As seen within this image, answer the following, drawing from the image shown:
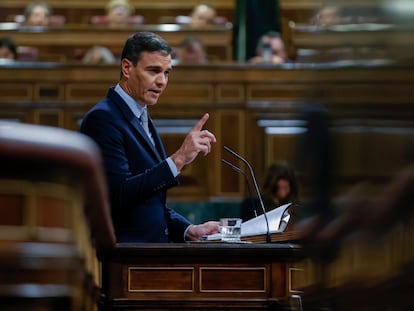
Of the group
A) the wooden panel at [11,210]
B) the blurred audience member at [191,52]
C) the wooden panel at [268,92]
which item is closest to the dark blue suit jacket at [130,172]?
the wooden panel at [11,210]

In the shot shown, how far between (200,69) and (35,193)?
25.8 ft

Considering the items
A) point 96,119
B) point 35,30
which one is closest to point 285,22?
point 35,30

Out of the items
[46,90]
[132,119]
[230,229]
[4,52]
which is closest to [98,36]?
[4,52]

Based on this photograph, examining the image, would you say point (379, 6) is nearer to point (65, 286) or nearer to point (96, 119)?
point (65, 286)

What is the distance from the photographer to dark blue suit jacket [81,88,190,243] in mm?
3967

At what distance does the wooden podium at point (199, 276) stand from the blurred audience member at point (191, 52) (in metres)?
5.53

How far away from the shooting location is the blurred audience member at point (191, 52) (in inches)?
367

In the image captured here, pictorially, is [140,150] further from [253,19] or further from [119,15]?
[119,15]

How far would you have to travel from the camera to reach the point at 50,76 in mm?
9125

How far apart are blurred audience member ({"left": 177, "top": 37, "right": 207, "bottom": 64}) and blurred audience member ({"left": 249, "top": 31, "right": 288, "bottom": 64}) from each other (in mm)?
449

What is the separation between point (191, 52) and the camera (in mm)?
9328

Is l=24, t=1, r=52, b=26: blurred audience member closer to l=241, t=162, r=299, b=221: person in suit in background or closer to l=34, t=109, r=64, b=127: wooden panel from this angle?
l=34, t=109, r=64, b=127: wooden panel

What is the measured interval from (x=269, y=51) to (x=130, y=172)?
18.6 ft

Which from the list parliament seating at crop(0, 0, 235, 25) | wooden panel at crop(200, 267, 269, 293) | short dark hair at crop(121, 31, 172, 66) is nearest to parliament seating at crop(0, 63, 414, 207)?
parliament seating at crop(0, 0, 235, 25)
